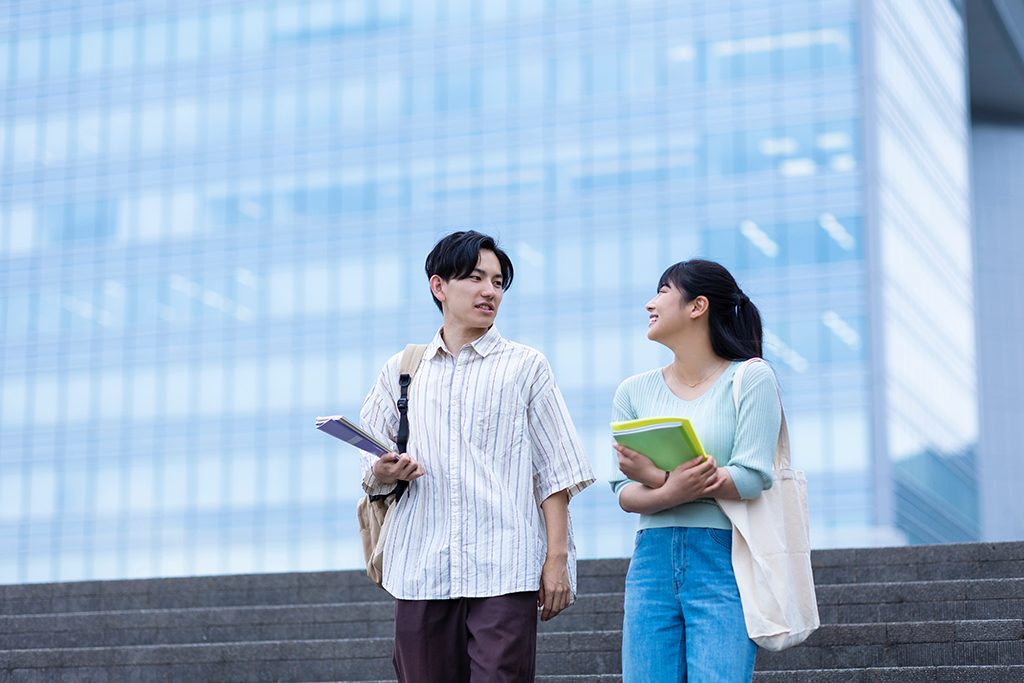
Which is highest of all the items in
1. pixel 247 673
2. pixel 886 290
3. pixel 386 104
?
pixel 386 104

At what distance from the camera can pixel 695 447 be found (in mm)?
5191

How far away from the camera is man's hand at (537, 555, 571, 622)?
5.32 metres

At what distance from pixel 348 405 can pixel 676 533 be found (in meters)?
48.6

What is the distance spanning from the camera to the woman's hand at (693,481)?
5164 mm

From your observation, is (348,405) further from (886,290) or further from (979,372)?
(979,372)

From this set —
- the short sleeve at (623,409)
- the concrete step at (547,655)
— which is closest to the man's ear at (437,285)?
the short sleeve at (623,409)

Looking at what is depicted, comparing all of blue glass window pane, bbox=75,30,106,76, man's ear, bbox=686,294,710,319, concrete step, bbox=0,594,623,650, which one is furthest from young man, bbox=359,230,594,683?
blue glass window pane, bbox=75,30,106,76

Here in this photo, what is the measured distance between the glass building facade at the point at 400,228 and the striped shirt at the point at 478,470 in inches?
1602

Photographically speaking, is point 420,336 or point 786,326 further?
point 420,336

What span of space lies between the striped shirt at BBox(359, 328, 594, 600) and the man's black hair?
223 mm

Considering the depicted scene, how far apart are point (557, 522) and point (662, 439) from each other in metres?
0.49

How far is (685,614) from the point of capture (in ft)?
16.9

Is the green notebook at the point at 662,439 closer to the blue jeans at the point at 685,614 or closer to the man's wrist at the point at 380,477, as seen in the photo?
the blue jeans at the point at 685,614

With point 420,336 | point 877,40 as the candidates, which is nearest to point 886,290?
point 877,40
